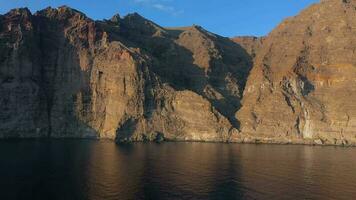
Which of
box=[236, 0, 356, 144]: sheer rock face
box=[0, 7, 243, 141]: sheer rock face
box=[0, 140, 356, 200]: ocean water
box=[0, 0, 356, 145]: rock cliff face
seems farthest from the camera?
box=[236, 0, 356, 144]: sheer rock face

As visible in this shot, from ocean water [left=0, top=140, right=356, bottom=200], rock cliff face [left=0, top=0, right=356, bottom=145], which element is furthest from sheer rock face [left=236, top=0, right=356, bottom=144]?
ocean water [left=0, top=140, right=356, bottom=200]

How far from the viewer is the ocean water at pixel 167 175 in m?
70.3

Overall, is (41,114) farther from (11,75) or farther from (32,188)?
(32,188)

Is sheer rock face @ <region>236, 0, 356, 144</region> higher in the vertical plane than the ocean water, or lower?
higher

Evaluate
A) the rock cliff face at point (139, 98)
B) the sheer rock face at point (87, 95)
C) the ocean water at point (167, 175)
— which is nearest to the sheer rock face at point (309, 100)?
the rock cliff face at point (139, 98)

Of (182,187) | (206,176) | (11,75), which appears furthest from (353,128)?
(11,75)

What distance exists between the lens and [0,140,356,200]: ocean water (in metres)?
70.3

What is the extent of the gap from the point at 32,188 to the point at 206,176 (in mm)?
31617

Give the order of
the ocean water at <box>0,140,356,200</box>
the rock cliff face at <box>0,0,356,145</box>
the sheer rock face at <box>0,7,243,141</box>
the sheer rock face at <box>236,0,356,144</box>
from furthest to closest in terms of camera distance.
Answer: the sheer rock face at <box>236,0,356,144</box>
the rock cliff face at <box>0,0,356,145</box>
the sheer rock face at <box>0,7,243,141</box>
the ocean water at <box>0,140,356,200</box>

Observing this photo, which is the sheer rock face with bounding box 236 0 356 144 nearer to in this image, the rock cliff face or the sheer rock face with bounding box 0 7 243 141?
the rock cliff face

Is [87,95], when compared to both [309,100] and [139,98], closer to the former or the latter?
[139,98]

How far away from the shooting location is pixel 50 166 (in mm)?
92062

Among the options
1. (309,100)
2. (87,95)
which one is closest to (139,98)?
(87,95)

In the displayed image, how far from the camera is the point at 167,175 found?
86125mm
